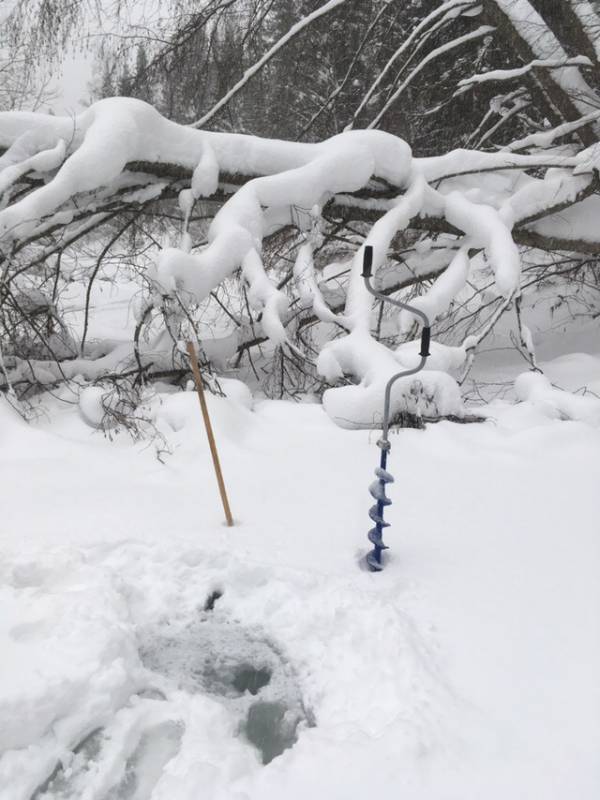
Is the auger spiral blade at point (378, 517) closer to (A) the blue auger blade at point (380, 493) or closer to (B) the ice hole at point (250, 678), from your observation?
(A) the blue auger blade at point (380, 493)

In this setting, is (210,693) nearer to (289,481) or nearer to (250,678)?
(250,678)

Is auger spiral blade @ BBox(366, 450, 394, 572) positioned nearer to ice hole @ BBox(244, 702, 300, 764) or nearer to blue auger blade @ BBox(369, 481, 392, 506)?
blue auger blade @ BBox(369, 481, 392, 506)

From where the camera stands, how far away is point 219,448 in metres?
3.30

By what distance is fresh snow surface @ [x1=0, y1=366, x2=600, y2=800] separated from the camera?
1544mm

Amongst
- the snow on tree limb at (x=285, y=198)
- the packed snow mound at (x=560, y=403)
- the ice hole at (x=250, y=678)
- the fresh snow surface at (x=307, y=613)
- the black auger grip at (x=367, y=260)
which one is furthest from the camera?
the snow on tree limb at (x=285, y=198)

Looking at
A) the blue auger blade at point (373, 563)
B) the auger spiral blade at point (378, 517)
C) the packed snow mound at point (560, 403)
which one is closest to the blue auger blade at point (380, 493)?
the auger spiral blade at point (378, 517)

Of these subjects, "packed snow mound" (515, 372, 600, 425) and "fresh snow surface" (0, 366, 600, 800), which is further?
"packed snow mound" (515, 372, 600, 425)

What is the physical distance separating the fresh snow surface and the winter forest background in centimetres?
1

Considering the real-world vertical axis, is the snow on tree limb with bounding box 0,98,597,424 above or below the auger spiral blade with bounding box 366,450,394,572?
above

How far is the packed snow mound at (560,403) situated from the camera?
3.54 meters

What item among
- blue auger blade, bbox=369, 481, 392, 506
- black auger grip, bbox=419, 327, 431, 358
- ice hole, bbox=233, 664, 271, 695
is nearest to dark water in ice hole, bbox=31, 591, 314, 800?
ice hole, bbox=233, 664, 271, 695

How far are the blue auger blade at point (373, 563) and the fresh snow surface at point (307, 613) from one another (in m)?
0.06

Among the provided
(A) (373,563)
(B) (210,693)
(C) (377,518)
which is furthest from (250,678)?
(C) (377,518)

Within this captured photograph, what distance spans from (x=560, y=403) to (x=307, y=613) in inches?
94.3
